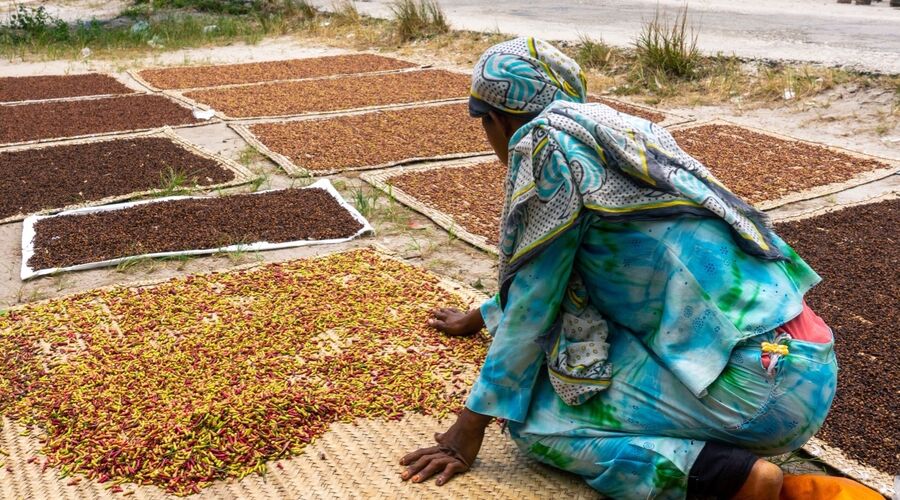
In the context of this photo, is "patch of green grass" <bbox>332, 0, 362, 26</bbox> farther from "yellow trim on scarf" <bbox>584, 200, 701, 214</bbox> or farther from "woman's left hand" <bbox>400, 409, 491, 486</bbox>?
"yellow trim on scarf" <bbox>584, 200, 701, 214</bbox>

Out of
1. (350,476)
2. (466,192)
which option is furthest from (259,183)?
(350,476)

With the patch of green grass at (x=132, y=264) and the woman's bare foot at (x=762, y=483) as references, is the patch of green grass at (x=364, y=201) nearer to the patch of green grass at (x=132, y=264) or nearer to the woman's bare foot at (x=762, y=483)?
the patch of green grass at (x=132, y=264)

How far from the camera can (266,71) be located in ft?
24.1

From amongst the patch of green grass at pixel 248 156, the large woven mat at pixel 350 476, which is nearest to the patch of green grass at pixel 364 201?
the patch of green grass at pixel 248 156

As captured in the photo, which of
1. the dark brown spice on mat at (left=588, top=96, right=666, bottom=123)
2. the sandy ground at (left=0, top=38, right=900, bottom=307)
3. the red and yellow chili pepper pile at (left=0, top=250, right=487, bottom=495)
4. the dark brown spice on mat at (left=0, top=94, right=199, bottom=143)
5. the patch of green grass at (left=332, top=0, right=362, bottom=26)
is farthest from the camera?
the patch of green grass at (left=332, top=0, right=362, bottom=26)

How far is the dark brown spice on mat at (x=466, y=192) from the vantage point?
3641mm

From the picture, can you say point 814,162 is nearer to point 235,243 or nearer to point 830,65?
point 830,65

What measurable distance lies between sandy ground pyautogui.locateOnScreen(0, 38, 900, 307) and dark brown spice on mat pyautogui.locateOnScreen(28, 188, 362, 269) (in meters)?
0.10

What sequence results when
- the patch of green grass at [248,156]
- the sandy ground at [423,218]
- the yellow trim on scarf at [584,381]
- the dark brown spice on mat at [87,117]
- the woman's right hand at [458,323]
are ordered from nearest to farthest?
the yellow trim on scarf at [584,381], the woman's right hand at [458,323], the sandy ground at [423,218], the patch of green grass at [248,156], the dark brown spice on mat at [87,117]

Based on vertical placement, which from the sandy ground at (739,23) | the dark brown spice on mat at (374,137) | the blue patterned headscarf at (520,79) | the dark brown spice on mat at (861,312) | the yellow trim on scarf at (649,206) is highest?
the blue patterned headscarf at (520,79)

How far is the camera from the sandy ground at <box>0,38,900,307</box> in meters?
3.13

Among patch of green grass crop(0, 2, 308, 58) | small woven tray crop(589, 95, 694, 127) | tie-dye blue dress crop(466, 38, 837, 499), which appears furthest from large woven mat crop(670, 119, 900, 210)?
patch of green grass crop(0, 2, 308, 58)

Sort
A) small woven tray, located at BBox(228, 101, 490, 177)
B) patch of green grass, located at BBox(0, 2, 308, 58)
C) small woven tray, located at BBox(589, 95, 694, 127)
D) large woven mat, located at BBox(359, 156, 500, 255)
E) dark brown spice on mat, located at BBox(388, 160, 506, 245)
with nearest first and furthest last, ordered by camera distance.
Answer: large woven mat, located at BBox(359, 156, 500, 255) < dark brown spice on mat, located at BBox(388, 160, 506, 245) < small woven tray, located at BBox(228, 101, 490, 177) < small woven tray, located at BBox(589, 95, 694, 127) < patch of green grass, located at BBox(0, 2, 308, 58)

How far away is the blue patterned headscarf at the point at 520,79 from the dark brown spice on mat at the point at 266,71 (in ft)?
17.1
